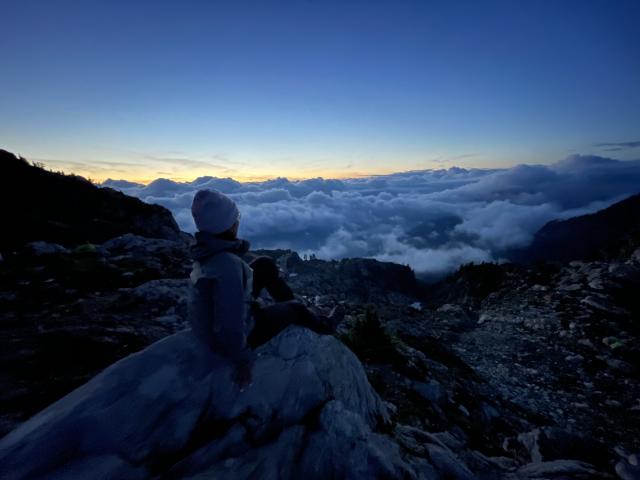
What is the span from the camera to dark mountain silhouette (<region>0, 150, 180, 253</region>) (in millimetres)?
16672

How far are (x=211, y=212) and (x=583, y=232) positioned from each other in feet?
437

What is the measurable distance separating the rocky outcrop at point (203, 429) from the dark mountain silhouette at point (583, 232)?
Answer: 65.4m

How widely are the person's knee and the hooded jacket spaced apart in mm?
1239

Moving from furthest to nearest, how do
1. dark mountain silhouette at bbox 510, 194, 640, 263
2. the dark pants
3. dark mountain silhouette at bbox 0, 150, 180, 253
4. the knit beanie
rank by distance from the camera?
dark mountain silhouette at bbox 510, 194, 640, 263 → dark mountain silhouette at bbox 0, 150, 180, 253 → the dark pants → the knit beanie

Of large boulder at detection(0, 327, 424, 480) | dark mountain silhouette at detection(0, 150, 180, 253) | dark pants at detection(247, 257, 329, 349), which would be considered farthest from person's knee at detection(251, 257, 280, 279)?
dark mountain silhouette at detection(0, 150, 180, 253)

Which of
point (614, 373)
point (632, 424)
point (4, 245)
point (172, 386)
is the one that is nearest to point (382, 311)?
point (614, 373)

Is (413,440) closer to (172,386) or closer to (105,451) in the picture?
(172,386)

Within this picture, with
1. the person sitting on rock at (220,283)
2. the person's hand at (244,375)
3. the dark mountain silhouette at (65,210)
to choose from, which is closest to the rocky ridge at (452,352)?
the person's hand at (244,375)

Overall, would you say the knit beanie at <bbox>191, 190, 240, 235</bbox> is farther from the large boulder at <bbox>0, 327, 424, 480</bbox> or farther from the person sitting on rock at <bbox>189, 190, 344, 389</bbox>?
the large boulder at <bbox>0, 327, 424, 480</bbox>

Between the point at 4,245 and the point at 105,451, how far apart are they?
16.1 meters

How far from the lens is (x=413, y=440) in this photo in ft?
13.3

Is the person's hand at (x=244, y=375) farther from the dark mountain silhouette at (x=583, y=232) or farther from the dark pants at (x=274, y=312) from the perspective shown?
the dark mountain silhouette at (x=583, y=232)

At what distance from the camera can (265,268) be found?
457 centimetres

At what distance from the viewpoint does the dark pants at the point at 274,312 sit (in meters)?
3.97
